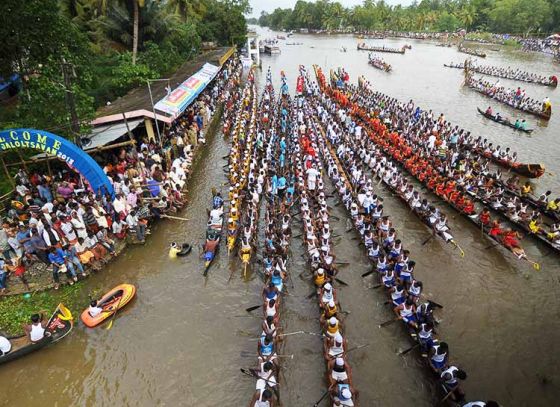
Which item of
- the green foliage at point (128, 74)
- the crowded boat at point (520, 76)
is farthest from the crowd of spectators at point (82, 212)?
the crowded boat at point (520, 76)

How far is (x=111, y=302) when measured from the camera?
10945mm

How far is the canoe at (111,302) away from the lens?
10.5 meters

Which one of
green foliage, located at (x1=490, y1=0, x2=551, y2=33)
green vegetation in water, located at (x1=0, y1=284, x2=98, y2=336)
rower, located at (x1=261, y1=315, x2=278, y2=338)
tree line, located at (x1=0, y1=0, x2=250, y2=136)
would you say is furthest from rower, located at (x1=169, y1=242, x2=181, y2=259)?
green foliage, located at (x1=490, y1=0, x2=551, y2=33)

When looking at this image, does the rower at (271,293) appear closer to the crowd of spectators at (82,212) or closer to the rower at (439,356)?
the rower at (439,356)

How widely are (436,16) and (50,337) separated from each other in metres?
130

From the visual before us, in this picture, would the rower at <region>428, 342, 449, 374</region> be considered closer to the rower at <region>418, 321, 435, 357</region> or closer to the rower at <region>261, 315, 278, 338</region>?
the rower at <region>418, 321, 435, 357</region>

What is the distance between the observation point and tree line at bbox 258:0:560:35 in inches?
3192

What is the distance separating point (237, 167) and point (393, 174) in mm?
7993

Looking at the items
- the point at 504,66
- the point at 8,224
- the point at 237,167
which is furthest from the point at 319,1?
the point at 8,224

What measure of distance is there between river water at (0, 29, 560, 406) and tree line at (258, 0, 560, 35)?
94.9 metres

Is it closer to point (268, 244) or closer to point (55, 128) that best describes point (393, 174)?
point (268, 244)

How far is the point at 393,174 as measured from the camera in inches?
688

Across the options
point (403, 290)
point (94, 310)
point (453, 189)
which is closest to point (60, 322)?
point (94, 310)

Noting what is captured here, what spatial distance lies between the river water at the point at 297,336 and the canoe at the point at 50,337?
25cm
